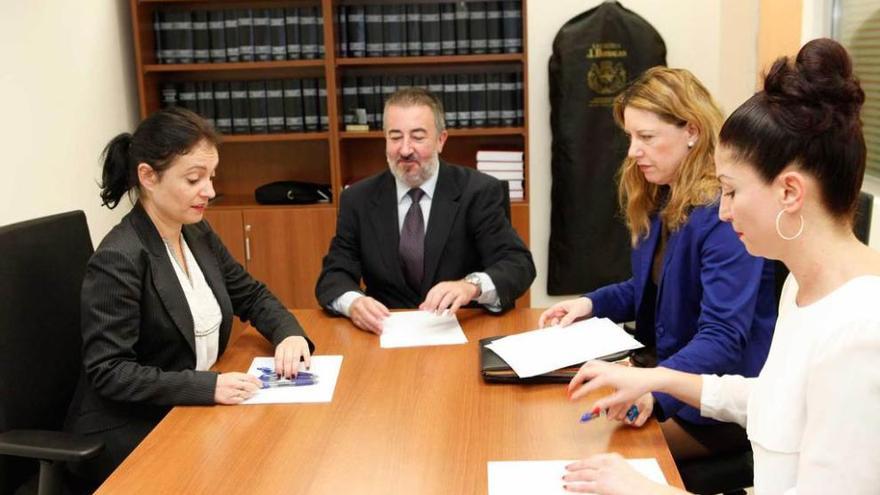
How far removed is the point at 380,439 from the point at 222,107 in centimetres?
300

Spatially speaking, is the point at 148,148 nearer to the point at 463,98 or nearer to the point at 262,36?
the point at 262,36

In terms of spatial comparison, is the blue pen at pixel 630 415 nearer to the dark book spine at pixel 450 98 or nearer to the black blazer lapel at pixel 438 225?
the black blazer lapel at pixel 438 225

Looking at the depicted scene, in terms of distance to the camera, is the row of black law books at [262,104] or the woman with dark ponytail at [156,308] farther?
the row of black law books at [262,104]

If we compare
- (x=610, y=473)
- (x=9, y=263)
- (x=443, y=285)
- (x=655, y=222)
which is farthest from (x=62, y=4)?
(x=610, y=473)

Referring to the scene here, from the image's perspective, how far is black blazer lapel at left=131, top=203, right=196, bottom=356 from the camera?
194 centimetres

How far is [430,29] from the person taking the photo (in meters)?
4.13

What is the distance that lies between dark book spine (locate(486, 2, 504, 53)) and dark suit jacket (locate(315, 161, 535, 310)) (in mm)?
1575

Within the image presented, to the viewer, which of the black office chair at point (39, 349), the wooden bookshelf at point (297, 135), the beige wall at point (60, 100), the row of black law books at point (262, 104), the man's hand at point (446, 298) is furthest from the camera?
the row of black law books at point (262, 104)

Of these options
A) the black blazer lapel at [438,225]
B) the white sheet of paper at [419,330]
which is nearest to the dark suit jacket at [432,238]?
the black blazer lapel at [438,225]

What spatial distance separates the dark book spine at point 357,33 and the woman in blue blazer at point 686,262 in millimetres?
2220

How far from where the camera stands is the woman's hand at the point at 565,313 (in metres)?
2.18

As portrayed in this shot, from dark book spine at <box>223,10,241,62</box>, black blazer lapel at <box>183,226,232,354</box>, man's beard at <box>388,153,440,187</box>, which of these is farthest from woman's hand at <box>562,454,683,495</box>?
dark book spine at <box>223,10,241,62</box>

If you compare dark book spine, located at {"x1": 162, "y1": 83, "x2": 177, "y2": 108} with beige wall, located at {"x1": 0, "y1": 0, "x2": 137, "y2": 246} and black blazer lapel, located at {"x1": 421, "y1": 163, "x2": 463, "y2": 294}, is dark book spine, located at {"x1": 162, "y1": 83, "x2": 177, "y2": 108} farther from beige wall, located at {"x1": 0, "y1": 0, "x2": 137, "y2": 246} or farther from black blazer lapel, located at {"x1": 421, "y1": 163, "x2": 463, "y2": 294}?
black blazer lapel, located at {"x1": 421, "y1": 163, "x2": 463, "y2": 294}

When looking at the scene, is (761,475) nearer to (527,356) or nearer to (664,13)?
(527,356)
